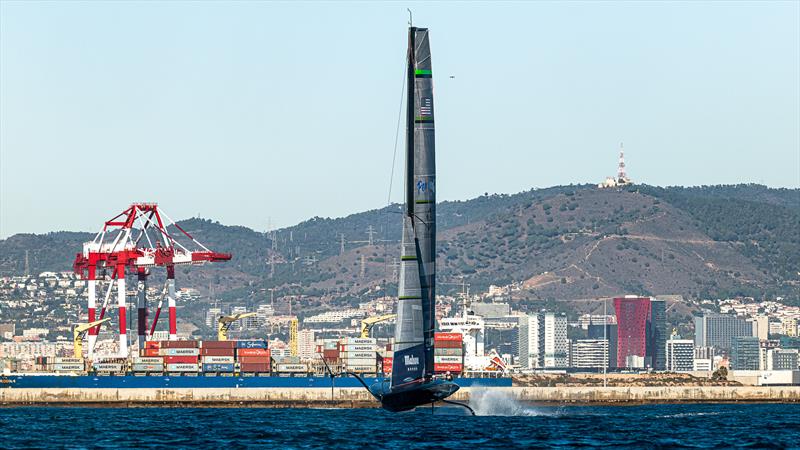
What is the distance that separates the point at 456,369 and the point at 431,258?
157 ft

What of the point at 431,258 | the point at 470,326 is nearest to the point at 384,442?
the point at 431,258

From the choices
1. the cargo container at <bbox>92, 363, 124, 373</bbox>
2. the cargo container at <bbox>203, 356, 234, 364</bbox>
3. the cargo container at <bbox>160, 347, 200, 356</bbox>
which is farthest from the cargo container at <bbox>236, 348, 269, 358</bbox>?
the cargo container at <bbox>92, 363, 124, 373</bbox>

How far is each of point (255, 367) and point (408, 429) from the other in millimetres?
48768

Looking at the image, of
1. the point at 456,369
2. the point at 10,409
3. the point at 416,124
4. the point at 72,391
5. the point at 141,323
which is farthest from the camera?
the point at 141,323

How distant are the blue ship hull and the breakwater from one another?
5.98m

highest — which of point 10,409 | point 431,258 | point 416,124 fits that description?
point 416,124

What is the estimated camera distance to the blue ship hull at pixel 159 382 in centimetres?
9819

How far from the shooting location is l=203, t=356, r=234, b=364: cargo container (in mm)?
100000

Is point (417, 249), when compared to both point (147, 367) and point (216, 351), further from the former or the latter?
point (147, 367)

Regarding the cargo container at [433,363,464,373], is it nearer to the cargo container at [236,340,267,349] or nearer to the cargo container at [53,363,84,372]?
the cargo container at [236,340,267,349]

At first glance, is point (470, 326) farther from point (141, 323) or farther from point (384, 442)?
point (384, 442)

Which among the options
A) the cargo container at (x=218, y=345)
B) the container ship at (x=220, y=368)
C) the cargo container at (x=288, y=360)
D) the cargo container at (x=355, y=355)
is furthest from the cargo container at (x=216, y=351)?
the cargo container at (x=355, y=355)

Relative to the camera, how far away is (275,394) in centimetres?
8894

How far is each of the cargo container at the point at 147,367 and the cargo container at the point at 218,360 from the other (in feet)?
9.41
